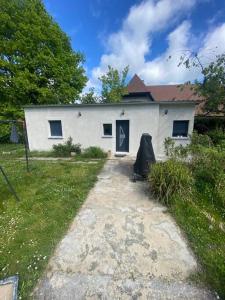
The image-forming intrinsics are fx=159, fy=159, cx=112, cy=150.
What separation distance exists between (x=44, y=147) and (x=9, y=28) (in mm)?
12192

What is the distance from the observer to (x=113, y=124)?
386 inches

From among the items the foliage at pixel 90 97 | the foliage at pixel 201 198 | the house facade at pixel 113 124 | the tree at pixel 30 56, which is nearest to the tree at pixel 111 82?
the foliage at pixel 90 97

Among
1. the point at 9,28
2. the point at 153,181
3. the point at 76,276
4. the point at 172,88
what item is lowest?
the point at 76,276

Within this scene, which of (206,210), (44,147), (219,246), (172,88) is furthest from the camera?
(172,88)

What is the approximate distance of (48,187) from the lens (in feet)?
16.9

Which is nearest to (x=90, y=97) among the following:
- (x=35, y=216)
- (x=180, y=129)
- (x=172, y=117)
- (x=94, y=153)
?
(x=94, y=153)

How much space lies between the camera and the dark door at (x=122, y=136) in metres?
9.81

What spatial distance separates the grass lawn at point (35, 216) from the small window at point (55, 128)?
15.1 feet

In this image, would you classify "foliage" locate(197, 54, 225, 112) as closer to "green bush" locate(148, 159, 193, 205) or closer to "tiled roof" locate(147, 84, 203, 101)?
"green bush" locate(148, 159, 193, 205)

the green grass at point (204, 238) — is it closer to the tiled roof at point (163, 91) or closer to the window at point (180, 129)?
the window at point (180, 129)

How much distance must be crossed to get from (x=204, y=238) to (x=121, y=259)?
160cm

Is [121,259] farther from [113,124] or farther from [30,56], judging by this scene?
[30,56]

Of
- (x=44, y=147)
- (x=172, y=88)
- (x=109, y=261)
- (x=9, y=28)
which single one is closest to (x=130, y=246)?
(x=109, y=261)

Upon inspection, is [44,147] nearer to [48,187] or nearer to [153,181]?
[48,187]
